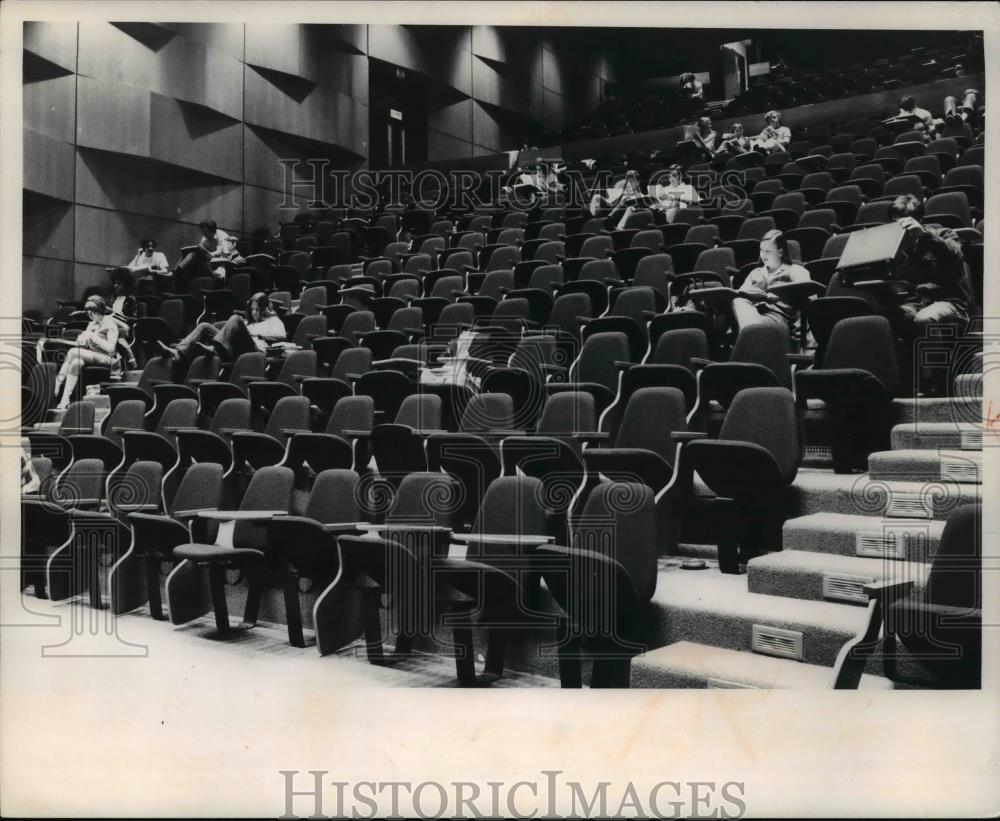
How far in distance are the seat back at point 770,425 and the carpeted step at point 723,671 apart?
271mm

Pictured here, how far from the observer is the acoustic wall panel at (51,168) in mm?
2443

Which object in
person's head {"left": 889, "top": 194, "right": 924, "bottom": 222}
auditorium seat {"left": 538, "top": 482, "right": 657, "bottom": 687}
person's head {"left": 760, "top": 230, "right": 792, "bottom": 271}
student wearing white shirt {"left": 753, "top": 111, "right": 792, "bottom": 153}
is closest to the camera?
auditorium seat {"left": 538, "top": 482, "right": 657, "bottom": 687}

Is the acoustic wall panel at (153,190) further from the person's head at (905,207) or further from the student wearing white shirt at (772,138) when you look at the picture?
the person's head at (905,207)

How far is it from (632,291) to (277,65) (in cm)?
213

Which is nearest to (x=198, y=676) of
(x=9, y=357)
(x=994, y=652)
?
(x=9, y=357)

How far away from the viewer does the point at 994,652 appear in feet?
3.31

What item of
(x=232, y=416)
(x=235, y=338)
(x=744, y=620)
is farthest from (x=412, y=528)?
(x=235, y=338)

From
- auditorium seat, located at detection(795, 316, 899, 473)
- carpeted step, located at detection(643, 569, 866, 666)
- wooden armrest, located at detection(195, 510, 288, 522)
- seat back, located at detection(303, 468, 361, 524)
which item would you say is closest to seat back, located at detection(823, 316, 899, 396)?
auditorium seat, located at detection(795, 316, 899, 473)

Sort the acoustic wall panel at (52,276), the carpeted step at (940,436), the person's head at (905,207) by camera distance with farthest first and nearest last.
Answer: the acoustic wall panel at (52,276) < the person's head at (905,207) < the carpeted step at (940,436)

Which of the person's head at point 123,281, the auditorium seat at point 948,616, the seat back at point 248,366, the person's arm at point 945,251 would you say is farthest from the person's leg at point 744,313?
the person's head at point 123,281

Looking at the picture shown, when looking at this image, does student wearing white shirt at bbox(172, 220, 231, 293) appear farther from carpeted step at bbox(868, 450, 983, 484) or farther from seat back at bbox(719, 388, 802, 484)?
carpeted step at bbox(868, 450, 983, 484)

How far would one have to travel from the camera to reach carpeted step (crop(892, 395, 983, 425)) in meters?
1.14

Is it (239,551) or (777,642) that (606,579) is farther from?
(239,551)

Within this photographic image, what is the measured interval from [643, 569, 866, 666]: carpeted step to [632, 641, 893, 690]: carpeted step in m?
0.01
